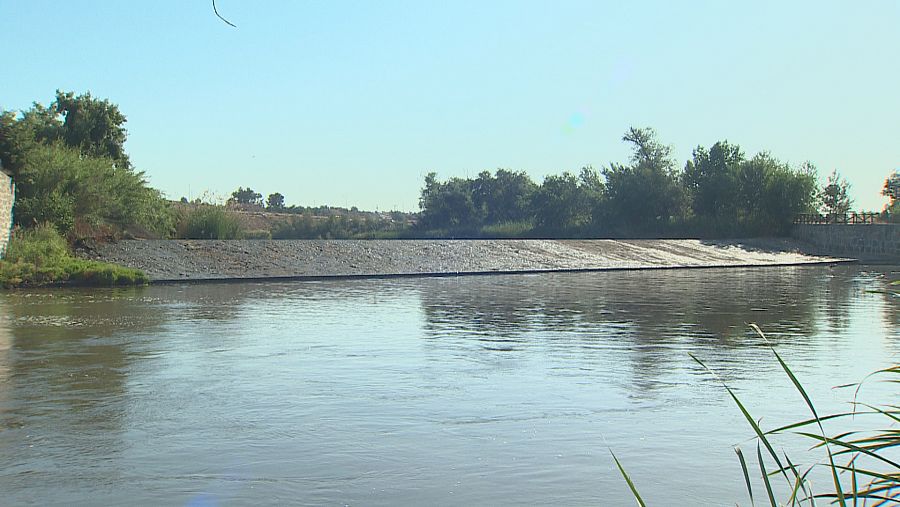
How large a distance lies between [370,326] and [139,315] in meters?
4.44

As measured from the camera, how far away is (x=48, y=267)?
2283cm

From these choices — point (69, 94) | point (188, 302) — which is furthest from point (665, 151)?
point (188, 302)

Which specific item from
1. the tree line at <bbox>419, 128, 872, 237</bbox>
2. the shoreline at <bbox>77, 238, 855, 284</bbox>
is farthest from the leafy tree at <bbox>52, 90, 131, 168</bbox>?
the tree line at <bbox>419, 128, 872, 237</bbox>

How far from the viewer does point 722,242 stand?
4716cm

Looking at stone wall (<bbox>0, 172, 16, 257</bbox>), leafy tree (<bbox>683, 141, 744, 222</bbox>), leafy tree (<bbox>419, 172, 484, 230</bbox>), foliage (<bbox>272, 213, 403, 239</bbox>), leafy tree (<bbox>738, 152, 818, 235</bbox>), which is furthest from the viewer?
leafy tree (<bbox>419, 172, 484, 230</bbox>)

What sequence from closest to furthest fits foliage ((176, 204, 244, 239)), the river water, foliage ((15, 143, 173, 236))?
the river water < foliage ((15, 143, 173, 236)) < foliage ((176, 204, 244, 239))

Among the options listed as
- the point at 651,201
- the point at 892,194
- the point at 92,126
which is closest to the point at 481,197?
the point at 651,201

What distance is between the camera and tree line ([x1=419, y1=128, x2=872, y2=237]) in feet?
186

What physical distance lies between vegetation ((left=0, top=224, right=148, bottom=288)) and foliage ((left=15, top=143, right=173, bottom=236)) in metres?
1.40

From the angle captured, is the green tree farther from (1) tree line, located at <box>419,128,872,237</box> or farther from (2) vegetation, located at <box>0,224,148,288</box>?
(2) vegetation, located at <box>0,224,148,288</box>

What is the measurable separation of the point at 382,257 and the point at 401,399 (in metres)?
23.7

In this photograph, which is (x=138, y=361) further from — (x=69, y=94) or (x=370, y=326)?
(x=69, y=94)

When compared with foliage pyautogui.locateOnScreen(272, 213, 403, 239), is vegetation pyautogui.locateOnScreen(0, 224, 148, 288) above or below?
below

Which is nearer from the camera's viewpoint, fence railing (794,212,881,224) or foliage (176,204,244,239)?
foliage (176,204,244,239)
